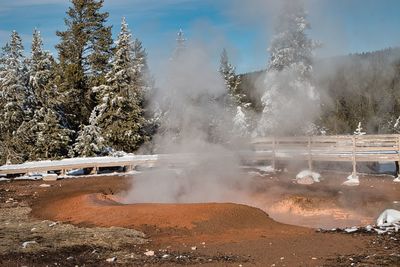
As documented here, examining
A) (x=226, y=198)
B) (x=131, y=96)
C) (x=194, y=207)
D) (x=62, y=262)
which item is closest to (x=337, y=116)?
(x=131, y=96)

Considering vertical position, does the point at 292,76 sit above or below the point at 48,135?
above

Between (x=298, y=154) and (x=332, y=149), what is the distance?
6.32 feet

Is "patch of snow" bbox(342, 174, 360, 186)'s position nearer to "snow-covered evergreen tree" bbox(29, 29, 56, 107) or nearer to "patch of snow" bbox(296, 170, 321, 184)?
"patch of snow" bbox(296, 170, 321, 184)

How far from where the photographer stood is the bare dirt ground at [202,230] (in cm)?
887

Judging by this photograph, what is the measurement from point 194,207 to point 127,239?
2.78 metres

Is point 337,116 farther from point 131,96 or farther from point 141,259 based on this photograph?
point 141,259

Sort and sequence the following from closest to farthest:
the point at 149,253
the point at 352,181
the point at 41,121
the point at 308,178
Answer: the point at 149,253, the point at 352,181, the point at 308,178, the point at 41,121

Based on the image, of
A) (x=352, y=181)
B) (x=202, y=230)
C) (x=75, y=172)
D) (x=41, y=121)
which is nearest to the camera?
(x=202, y=230)

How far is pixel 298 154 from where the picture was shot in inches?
900

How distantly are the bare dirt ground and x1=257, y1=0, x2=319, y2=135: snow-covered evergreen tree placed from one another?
1298cm

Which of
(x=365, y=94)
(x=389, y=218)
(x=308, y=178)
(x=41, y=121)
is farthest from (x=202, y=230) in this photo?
(x=365, y=94)

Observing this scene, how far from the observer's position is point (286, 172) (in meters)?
23.0

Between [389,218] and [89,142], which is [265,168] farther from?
[389,218]

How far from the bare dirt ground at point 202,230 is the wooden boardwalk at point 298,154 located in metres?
1.78
